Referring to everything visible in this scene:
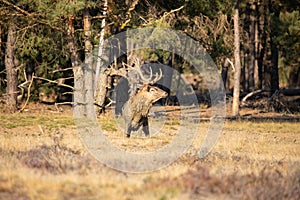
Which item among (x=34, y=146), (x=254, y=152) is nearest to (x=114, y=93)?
(x=254, y=152)

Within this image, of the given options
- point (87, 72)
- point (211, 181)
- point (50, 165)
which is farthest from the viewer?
point (87, 72)

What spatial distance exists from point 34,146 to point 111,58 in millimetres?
13216

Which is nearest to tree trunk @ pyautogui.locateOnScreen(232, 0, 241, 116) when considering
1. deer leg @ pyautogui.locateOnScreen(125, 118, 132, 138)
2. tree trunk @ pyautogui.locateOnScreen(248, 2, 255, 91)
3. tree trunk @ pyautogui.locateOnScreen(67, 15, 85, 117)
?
tree trunk @ pyautogui.locateOnScreen(67, 15, 85, 117)

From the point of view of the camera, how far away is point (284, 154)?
17281 mm

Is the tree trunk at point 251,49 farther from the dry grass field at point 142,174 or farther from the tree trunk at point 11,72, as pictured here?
the dry grass field at point 142,174

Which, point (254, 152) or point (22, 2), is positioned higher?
point (22, 2)

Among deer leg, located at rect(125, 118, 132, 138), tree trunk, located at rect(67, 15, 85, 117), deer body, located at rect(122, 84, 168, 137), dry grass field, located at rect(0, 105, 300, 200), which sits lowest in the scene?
dry grass field, located at rect(0, 105, 300, 200)

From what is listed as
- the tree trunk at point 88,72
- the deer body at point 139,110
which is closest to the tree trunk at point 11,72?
the tree trunk at point 88,72

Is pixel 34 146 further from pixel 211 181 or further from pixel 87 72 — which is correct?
pixel 87 72

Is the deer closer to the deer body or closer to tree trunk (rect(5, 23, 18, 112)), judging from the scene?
the deer body

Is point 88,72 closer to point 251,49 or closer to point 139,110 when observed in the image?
point 139,110

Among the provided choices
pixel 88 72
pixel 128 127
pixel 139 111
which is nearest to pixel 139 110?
pixel 139 111

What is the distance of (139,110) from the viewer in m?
18.7

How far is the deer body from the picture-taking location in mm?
18656
